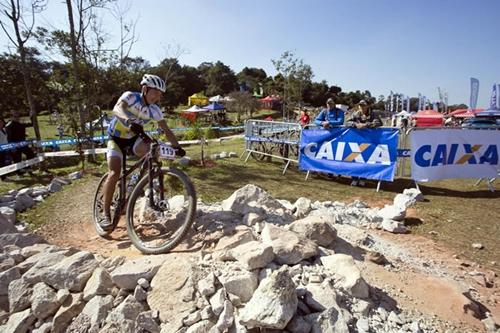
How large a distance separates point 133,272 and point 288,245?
160cm

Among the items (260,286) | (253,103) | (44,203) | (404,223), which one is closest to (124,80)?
(44,203)

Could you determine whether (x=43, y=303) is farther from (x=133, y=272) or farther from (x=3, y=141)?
(x=3, y=141)

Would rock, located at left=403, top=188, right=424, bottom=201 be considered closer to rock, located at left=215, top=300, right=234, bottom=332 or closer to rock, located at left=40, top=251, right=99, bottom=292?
rock, located at left=215, top=300, right=234, bottom=332

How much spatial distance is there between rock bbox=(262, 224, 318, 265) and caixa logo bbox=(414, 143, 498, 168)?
19.4ft

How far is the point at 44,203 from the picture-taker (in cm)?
662

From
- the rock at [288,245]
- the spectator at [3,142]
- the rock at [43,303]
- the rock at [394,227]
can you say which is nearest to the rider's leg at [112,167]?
the rock at [43,303]

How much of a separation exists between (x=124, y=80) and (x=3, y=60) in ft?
41.5

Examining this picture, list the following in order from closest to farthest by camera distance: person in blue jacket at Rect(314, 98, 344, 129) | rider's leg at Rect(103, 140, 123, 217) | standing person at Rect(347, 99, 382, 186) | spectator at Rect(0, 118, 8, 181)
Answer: rider's leg at Rect(103, 140, 123, 217), standing person at Rect(347, 99, 382, 186), person in blue jacket at Rect(314, 98, 344, 129), spectator at Rect(0, 118, 8, 181)

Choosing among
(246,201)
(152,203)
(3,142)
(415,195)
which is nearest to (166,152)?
(152,203)

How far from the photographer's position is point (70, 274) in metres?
3.28

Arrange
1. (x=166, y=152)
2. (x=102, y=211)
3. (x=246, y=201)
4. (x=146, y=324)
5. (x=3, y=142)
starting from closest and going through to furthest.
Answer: (x=146, y=324), (x=166, y=152), (x=246, y=201), (x=102, y=211), (x=3, y=142)

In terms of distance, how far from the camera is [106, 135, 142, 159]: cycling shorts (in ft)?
14.1

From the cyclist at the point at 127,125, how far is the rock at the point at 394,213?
4.35m

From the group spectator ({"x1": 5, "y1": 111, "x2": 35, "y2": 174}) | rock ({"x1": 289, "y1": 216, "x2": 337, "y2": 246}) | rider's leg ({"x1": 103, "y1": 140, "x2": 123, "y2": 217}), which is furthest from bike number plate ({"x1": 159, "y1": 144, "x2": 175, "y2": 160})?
spectator ({"x1": 5, "y1": 111, "x2": 35, "y2": 174})
